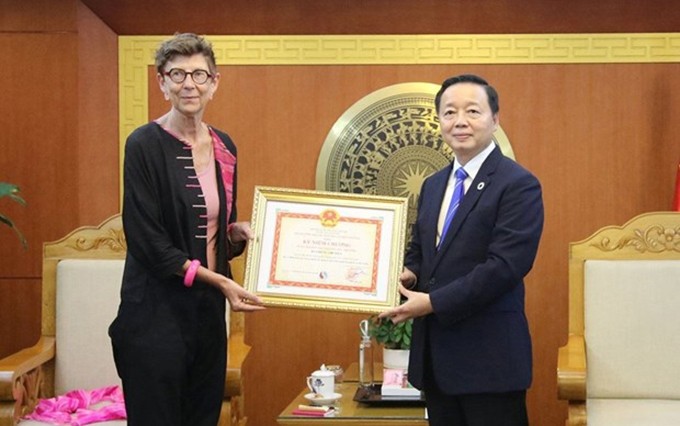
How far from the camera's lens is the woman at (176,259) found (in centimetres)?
237

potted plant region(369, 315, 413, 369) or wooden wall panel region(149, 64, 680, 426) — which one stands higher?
wooden wall panel region(149, 64, 680, 426)

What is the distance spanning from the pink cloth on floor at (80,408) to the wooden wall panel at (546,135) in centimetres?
137

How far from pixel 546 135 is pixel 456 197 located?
220 centimetres

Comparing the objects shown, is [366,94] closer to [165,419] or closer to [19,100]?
[19,100]

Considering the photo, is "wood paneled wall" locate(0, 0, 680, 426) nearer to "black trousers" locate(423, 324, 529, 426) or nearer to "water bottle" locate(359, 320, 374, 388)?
"water bottle" locate(359, 320, 374, 388)

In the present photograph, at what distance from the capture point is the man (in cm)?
248

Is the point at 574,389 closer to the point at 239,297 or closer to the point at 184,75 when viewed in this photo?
the point at 239,297

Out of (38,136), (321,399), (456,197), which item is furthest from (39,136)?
(456,197)

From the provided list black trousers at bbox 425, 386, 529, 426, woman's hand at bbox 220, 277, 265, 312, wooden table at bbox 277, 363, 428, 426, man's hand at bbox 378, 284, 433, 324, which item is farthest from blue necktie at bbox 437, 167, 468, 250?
wooden table at bbox 277, 363, 428, 426

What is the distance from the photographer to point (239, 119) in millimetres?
4777

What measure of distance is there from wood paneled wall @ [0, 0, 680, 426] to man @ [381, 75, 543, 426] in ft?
6.20

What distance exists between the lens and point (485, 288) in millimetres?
2469

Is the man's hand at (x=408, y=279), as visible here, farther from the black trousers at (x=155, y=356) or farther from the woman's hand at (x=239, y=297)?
the black trousers at (x=155, y=356)

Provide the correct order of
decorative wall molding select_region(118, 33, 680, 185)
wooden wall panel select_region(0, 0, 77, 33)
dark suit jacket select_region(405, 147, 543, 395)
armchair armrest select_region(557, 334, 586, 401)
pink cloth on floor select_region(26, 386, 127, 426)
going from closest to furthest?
dark suit jacket select_region(405, 147, 543, 395), armchair armrest select_region(557, 334, 586, 401), pink cloth on floor select_region(26, 386, 127, 426), wooden wall panel select_region(0, 0, 77, 33), decorative wall molding select_region(118, 33, 680, 185)
